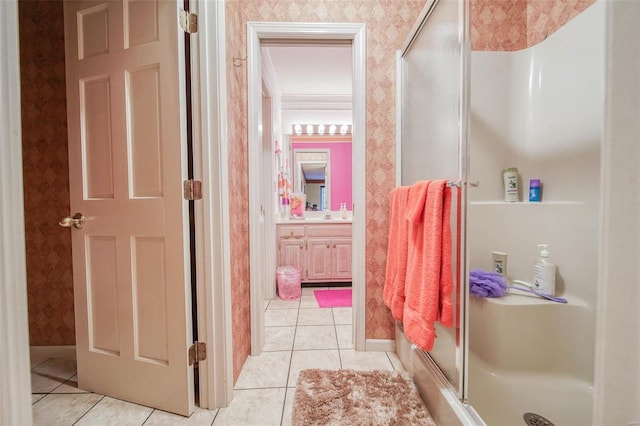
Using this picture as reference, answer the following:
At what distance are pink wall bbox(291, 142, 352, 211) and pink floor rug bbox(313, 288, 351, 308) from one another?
1.17 metres

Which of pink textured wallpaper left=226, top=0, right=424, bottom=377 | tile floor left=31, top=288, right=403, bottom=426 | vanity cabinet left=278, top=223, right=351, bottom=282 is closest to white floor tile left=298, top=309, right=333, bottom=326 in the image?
tile floor left=31, top=288, right=403, bottom=426

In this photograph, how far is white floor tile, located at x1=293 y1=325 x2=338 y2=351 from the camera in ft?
5.90

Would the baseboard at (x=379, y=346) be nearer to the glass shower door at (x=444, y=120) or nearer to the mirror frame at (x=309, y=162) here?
the glass shower door at (x=444, y=120)

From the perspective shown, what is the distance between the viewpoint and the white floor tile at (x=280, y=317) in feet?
7.12

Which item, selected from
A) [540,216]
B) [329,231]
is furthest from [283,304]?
[540,216]

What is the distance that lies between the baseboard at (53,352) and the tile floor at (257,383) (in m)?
0.03

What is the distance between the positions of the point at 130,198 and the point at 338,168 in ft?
8.88

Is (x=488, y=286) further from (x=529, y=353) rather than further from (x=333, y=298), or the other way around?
(x=333, y=298)

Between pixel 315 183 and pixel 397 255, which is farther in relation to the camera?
pixel 315 183

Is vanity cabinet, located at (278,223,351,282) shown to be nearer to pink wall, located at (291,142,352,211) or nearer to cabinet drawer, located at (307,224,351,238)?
cabinet drawer, located at (307,224,351,238)

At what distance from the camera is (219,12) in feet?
4.02

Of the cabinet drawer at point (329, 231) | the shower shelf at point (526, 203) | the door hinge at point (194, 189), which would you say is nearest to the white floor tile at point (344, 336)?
the cabinet drawer at point (329, 231)

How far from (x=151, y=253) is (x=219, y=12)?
1210 mm

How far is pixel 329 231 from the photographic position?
3027 mm
